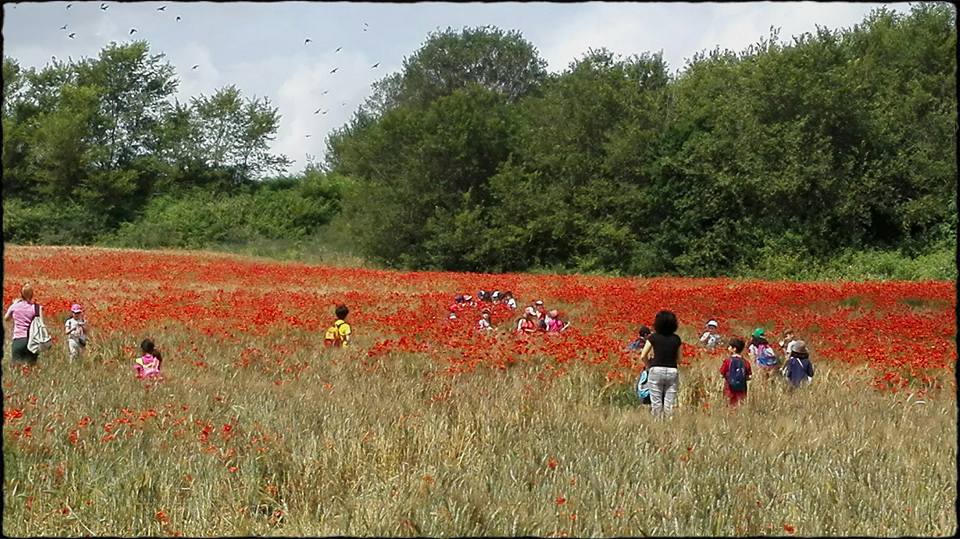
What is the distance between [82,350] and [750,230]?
3223cm

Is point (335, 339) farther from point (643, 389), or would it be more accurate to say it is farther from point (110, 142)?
point (110, 142)

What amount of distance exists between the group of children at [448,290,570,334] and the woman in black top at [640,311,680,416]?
18.3 ft

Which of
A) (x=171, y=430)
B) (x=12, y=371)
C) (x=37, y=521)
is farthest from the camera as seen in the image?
(x=12, y=371)

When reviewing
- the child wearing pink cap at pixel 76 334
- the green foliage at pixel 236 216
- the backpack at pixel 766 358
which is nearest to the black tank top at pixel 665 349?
the backpack at pixel 766 358

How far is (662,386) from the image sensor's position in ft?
29.3

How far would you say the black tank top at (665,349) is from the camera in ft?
29.3

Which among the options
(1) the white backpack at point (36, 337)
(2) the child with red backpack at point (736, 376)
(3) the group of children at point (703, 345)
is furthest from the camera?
(1) the white backpack at point (36, 337)

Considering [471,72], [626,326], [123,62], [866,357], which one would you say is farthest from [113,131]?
[866,357]

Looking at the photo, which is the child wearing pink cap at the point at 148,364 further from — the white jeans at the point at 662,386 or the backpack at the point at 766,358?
the backpack at the point at 766,358

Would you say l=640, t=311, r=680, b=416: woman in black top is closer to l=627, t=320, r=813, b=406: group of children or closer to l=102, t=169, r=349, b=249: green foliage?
l=627, t=320, r=813, b=406: group of children

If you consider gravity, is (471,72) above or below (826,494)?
above

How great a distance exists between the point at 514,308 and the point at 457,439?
1261cm

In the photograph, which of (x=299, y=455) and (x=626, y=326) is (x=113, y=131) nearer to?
(x=626, y=326)

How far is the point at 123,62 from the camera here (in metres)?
63.1
